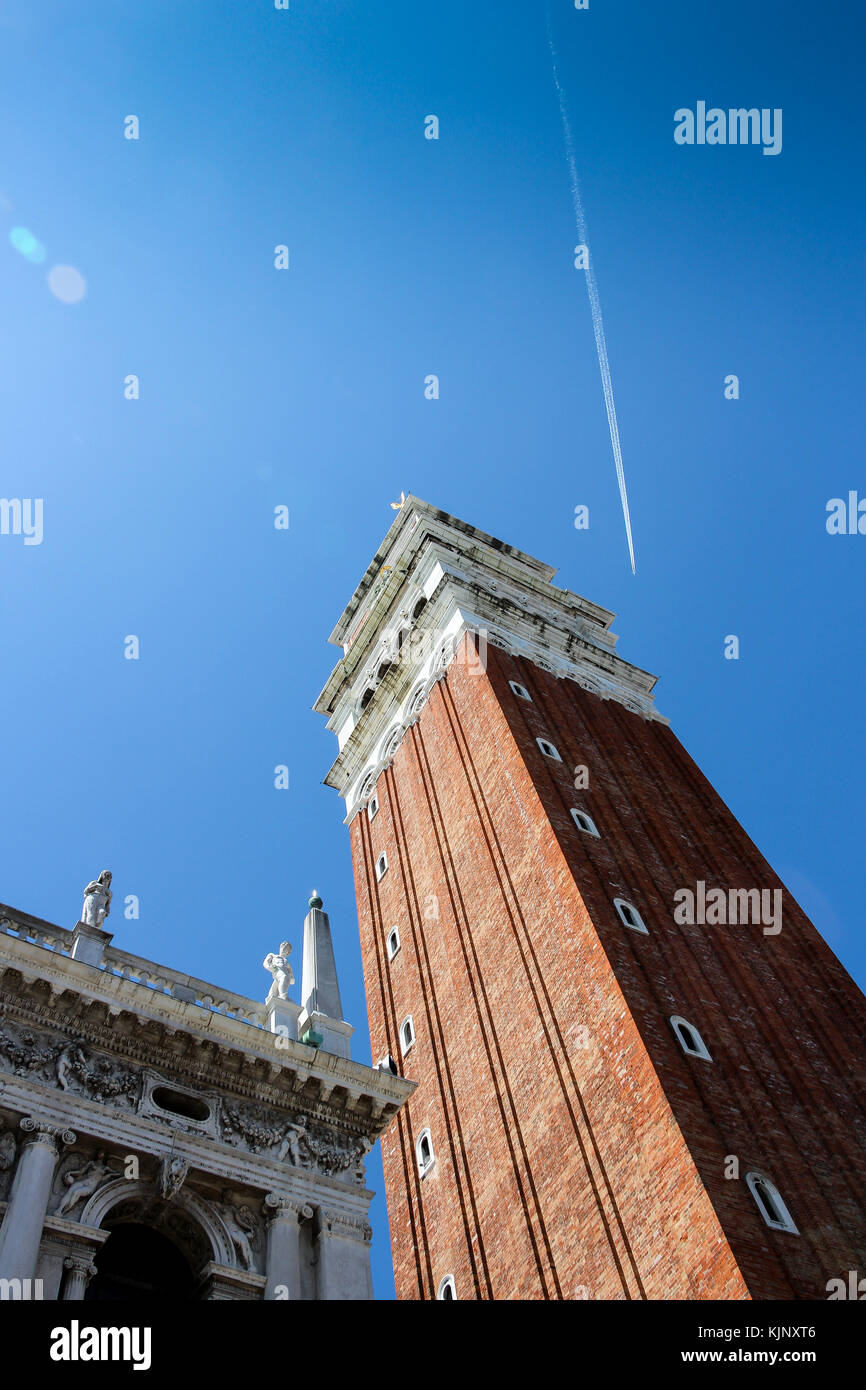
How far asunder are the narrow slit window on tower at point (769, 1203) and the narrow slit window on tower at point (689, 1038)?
2.82 metres

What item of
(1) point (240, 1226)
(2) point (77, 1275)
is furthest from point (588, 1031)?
(2) point (77, 1275)

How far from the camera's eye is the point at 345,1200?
562 inches

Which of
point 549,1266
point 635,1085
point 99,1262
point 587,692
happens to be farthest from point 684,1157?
point 587,692

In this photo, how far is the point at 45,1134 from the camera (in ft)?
42.4

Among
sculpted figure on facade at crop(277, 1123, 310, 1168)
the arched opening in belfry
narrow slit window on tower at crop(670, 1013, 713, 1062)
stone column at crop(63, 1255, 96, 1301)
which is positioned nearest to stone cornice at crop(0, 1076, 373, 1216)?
sculpted figure on facade at crop(277, 1123, 310, 1168)

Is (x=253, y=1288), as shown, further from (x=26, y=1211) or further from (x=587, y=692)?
(x=587, y=692)

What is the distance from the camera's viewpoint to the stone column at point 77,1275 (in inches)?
473

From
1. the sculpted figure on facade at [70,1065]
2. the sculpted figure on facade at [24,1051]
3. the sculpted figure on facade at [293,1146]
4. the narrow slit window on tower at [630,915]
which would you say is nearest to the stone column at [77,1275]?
the sculpted figure on facade at [70,1065]

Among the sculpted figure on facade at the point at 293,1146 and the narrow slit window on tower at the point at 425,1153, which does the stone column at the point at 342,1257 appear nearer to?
the sculpted figure on facade at the point at 293,1146

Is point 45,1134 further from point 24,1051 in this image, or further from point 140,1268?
point 140,1268
